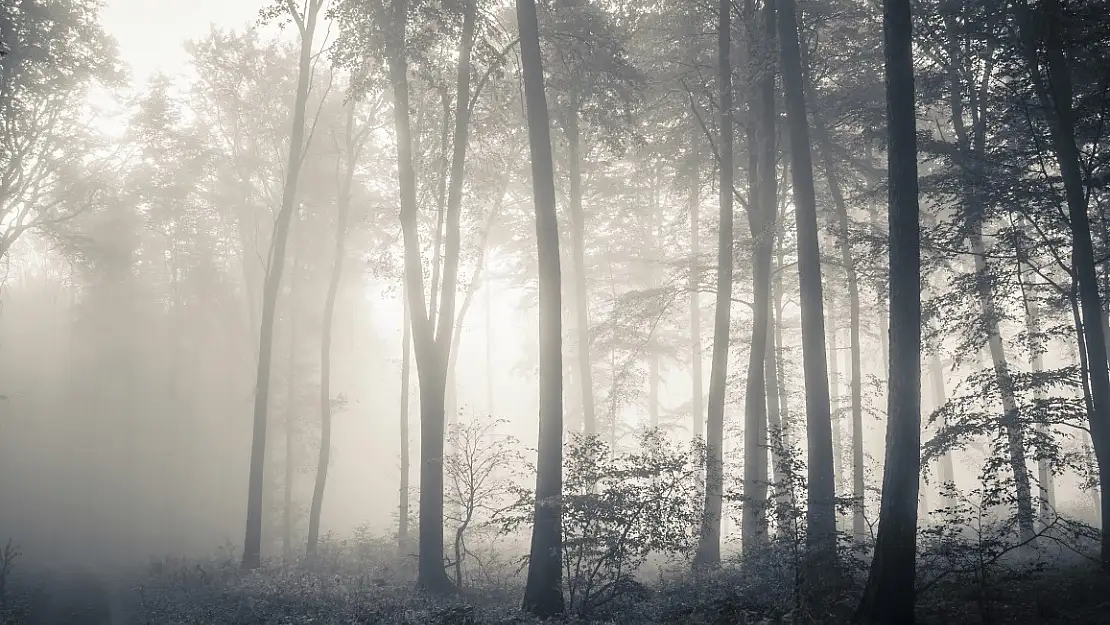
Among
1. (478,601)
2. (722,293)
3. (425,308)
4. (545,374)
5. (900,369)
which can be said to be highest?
(722,293)

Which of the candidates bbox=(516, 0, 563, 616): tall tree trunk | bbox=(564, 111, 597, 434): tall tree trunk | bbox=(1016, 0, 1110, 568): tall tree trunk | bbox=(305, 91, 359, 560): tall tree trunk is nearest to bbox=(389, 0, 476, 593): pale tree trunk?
bbox=(516, 0, 563, 616): tall tree trunk

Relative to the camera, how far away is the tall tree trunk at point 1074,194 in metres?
9.48

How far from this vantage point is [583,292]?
63.7ft

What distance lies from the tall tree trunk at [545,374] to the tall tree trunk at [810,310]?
440cm

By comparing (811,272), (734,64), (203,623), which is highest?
(734,64)

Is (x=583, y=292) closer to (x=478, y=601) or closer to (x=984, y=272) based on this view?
(x=478, y=601)

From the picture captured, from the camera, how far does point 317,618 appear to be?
33.3ft

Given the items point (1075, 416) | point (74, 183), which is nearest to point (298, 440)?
point (74, 183)

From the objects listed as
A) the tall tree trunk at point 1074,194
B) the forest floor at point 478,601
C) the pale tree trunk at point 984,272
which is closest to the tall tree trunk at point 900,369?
the forest floor at point 478,601

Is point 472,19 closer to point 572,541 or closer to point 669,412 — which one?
point 572,541

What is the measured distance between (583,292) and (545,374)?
30.2 feet

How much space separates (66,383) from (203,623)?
2990cm

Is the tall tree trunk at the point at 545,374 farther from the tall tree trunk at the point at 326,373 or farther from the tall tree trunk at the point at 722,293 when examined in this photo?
the tall tree trunk at the point at 326,373

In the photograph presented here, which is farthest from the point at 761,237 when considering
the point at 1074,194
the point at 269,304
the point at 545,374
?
the point at 269,304
